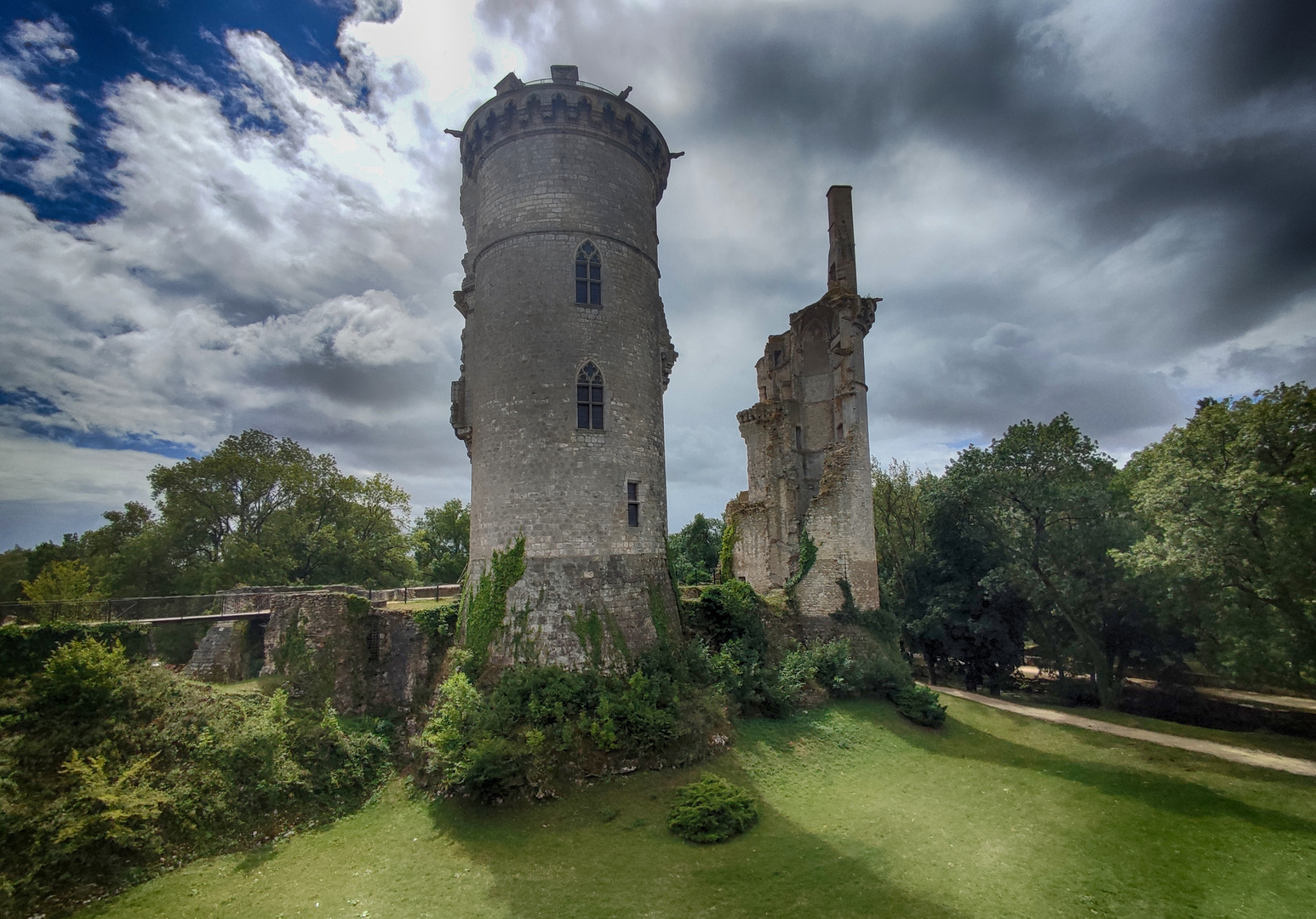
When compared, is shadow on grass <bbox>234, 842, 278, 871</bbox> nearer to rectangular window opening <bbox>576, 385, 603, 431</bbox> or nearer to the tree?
rectangular window opening <bbox>576, 385, 603, 431</bbox>

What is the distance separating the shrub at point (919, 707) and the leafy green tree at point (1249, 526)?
769 cm

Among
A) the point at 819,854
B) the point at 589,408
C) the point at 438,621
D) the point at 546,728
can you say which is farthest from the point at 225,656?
the point at 819,854

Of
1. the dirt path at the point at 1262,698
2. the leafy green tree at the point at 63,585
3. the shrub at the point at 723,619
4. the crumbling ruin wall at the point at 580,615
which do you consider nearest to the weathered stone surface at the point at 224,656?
the crumbling ruin wall at the point at 580,615

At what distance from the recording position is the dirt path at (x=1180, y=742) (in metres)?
17.1

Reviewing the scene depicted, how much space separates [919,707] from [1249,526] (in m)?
10.6

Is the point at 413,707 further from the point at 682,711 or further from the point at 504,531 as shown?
the point at 682,711

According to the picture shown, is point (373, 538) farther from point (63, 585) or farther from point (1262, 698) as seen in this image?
point (1262, 698)

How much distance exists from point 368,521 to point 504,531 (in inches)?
1066

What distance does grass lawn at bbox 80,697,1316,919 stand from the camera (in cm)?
939

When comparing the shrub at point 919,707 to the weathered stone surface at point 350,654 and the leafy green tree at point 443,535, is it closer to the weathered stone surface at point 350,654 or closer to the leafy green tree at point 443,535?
the weathered stone surface at point 350,654

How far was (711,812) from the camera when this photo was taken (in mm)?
11469

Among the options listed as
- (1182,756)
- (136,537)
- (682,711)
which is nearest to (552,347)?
(682,711)

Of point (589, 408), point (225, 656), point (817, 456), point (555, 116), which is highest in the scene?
point (555, 116)

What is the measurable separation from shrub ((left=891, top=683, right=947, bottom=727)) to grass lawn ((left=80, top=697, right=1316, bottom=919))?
3350 millimetres
